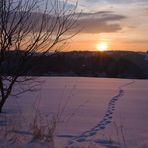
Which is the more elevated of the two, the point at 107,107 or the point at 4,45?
the point at 4,45

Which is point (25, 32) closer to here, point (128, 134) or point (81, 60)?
point (128, 134)

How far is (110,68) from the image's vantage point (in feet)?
153

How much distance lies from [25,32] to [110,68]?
3851 cm

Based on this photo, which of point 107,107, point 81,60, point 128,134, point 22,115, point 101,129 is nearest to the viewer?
point 128,134

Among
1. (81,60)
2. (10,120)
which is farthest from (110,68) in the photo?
(10,120)

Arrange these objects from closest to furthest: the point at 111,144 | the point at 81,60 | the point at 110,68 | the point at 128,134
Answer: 1. the point at 111,144
2. the point at 128,134
3. the point at 110,68
4. the point at 81,60

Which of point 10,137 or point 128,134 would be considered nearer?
point 10,137

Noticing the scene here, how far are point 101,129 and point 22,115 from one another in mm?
2296

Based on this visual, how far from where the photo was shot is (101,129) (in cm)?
779

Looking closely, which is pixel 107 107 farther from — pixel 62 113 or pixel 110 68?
pixel 110 68

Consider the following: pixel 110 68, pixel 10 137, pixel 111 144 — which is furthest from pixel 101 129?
pixel 110 68

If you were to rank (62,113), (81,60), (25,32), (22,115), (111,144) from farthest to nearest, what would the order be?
1. (81,60)
2. (62,113)
3. (22,115)
4. (25,32)
5. (111,144)

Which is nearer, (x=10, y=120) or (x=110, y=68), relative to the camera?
(x=10, y=120)

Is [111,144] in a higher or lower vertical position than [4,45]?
lower
